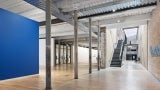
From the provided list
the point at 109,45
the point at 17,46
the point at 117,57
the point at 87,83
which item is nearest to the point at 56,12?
the point at 17,46

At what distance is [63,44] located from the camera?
885 inches

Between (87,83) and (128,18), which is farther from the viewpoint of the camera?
(128,18)

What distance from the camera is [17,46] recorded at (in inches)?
318

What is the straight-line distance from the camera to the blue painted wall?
7.31 metres

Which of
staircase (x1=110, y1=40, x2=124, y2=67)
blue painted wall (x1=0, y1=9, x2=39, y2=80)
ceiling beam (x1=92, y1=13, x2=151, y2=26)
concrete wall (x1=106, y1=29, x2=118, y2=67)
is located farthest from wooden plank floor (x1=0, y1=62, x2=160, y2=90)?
staircase (x1=110, y1=40, x2=124, y2=67)

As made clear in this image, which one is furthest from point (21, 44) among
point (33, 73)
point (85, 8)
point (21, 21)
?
point (85, 8)

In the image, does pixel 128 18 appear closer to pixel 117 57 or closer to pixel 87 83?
pixel 87 83

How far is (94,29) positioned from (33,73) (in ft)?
17.7

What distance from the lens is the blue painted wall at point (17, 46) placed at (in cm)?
731

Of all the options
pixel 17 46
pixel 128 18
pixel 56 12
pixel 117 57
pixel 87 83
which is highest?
pixel 128 18

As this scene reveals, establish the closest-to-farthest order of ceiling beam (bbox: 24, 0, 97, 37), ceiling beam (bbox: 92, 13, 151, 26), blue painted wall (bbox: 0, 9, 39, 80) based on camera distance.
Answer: ceiling beam (bbox: 24, 0, 97, 37), blue painted wall (bbox: 0, 9, 39, 80), ceiling beam (bbox: 92, 13, 151, 26)

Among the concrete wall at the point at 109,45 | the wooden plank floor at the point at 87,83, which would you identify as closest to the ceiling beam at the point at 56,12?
the wooden plank floor at the point at 87,83

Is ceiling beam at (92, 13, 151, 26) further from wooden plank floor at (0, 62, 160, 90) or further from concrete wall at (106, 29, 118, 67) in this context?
wooden plank floor at (0, 62, 160, 90)

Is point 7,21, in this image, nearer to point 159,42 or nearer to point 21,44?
point 21,44
